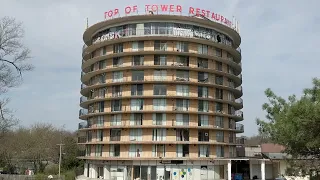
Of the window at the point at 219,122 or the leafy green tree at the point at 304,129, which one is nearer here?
the leafy green tree at the point at 304,129

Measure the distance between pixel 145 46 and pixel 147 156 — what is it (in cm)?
1775

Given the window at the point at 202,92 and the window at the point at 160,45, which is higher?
the window at the point at 160,45

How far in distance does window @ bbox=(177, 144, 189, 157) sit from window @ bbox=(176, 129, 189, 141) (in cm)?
109

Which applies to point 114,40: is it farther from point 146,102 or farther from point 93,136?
point 93,136

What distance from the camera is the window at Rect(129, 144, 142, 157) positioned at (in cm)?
5769

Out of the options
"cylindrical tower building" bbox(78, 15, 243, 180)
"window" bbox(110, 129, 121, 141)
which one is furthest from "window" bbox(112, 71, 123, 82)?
"window" bbox(110, 129, 121, 141)

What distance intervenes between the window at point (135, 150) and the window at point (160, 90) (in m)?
8.90

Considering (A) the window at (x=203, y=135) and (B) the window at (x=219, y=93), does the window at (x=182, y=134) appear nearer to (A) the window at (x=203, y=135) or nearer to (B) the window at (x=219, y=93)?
(A) the window at (x=203, y=135)

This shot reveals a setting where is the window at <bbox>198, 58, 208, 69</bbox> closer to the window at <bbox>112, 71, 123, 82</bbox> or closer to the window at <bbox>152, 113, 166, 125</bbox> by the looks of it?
the window at <bbox>152, 113, 166, 125</bbox>

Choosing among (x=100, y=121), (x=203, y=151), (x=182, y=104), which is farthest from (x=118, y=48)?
(x=203, y=151)

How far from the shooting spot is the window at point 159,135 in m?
57.7

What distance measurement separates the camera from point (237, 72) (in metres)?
72.2

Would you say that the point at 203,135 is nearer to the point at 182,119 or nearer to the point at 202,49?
the point at 182,119

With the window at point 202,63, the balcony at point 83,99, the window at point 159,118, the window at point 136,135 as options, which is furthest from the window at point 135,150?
the window at point 202,63
